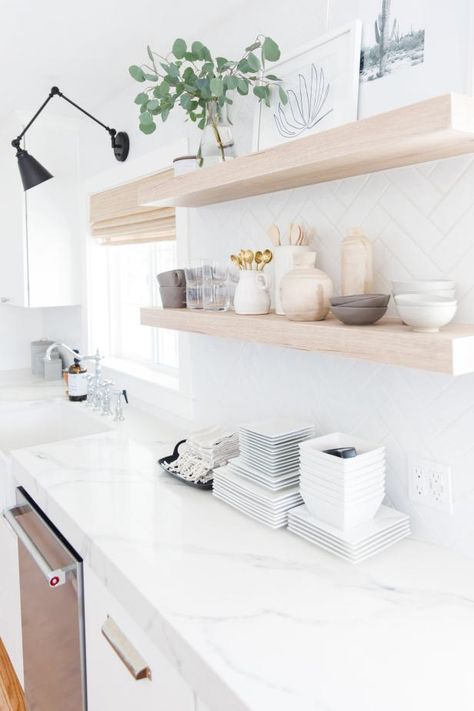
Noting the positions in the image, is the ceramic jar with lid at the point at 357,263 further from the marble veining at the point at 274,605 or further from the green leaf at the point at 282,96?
the marble veining at the point at 274,605

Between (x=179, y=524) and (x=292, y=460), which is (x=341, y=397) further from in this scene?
(x=179, y=524)

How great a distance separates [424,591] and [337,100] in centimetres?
111

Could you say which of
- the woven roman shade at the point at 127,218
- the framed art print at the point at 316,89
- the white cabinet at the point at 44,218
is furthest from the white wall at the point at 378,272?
the white cabinet at the point at 44,218

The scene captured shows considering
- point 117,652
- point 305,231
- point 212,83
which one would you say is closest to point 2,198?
point 212,83

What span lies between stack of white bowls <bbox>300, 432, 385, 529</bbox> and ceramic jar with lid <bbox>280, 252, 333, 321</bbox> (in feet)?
1.02

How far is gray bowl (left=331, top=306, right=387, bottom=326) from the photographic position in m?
1.15

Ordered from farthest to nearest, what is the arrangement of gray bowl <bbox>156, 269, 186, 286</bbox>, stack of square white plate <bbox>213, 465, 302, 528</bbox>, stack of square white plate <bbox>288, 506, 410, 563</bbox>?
gray bowl <bbox>156, 269, 186, 286</bbox> → stack of square white plate <bbox>213, 465, 302, 528</bbox> → stack of square white plate <bbox>288, 506, 410, 563</bbox>

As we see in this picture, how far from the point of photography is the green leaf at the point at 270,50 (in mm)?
1404

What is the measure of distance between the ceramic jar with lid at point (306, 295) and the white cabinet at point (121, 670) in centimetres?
76

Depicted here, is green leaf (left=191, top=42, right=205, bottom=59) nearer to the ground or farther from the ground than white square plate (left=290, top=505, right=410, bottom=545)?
farther from the ground

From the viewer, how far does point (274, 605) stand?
1063mm

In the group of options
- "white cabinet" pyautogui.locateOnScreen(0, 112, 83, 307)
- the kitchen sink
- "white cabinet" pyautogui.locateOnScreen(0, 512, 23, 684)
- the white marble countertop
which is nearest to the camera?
the white marble countertop

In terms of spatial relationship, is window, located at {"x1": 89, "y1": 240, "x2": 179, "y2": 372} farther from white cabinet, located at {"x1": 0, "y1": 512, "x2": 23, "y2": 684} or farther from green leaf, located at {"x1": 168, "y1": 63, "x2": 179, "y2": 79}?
green leaf, located at {"x1": 168, "y1": 63, "x2": 179, "y2": 79}

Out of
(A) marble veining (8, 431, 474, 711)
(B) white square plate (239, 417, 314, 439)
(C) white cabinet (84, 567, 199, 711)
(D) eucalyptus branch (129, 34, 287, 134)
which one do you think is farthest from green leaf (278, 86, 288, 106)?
(C) white cabinet (84, 567, 199, 711)
